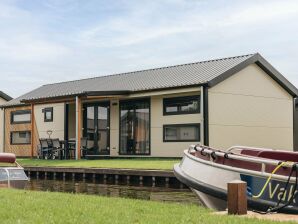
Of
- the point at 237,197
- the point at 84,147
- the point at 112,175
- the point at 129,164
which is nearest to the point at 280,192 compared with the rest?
the point at 237,197

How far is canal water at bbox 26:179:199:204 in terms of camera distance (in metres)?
11.0

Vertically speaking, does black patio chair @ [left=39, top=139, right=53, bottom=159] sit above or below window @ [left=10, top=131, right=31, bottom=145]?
below

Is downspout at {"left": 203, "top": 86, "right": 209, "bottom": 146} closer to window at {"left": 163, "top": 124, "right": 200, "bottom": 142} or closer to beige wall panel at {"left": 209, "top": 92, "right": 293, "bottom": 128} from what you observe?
beige wall panel at {"left": 209, "top": 92, "right": 293, "bottom": 128}

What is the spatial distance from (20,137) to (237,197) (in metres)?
20.5

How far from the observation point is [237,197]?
5.94 metres

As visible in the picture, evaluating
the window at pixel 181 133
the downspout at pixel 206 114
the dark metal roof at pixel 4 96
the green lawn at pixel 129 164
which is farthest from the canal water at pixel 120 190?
the dark metal roof at pixel 4 96

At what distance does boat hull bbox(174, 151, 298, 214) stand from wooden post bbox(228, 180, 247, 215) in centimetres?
66

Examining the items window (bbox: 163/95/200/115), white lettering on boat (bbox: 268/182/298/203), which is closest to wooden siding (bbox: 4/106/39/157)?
window (bbox: 163/95/200/115)

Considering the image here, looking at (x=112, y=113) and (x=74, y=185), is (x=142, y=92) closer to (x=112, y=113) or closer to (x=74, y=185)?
(x=112, y=113)

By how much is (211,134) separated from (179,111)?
5.06ft

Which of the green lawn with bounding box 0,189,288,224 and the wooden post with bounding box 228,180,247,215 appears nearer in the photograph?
the green lawn with bounding box 0,189,288,224

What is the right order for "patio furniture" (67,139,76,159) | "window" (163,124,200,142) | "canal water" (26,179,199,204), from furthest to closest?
"patio furniture" (67,139,76,159) → "window" (163,124,200,142) → "canal water" (26,179,199,204)

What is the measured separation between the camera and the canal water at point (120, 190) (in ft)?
36.1

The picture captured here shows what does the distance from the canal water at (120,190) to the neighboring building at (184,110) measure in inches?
198
